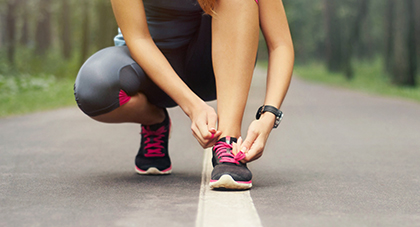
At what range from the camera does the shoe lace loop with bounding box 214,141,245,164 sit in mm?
2655

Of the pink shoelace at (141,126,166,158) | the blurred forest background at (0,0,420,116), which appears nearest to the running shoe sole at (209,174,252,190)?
the pink shoelace at (141,126,166,158)

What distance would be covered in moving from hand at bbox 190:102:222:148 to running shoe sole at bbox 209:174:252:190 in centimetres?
18

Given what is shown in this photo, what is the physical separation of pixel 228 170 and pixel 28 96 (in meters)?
9.33

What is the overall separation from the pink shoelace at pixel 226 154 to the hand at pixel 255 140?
3 cm

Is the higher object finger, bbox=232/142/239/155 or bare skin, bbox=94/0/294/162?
bare skin, bbox=94/0/294/162

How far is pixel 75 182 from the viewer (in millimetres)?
3018

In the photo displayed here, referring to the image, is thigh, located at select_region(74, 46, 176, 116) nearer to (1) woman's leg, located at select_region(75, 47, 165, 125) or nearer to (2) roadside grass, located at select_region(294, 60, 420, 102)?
(1) woman's leg, located at select_region(75, 47, 165, 125)

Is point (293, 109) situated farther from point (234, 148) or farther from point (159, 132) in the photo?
point (234, 148)

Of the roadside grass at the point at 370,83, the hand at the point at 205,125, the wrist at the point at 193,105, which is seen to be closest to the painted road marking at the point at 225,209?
the hand at the point at 205,125

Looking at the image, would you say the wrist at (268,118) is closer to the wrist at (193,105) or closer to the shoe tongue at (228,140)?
the shoe tongue at (228,140)

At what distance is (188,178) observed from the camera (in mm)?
3166

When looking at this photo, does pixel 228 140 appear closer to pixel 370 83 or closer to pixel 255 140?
pixel 255 140

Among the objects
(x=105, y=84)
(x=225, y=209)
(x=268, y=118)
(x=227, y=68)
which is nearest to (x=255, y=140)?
(x=268, y=118)

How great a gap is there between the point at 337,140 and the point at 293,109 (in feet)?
12.6
